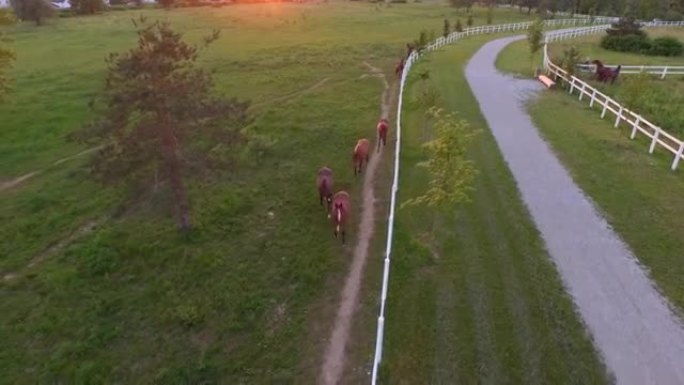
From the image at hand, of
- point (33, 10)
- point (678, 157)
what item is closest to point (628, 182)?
point (678, 157)

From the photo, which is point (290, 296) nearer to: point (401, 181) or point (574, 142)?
point (401, 181)

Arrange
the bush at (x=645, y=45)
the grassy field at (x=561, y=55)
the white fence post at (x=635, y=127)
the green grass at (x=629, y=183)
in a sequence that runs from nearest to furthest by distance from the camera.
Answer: the green grass at (x=629, y=183) → the white fence post at (x=635, y=127) → the grassy field at (x=561, y=55) → the bush at (x=645, y=45)

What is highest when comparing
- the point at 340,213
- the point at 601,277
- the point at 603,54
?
the point at 603,54

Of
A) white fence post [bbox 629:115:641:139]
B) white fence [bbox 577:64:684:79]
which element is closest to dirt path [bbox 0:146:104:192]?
white fence post [bbox 629:115:641:139]

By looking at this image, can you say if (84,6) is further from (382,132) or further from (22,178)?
(382,132)

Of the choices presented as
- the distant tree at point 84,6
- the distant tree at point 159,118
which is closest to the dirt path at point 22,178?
the distant tree at point 159,118

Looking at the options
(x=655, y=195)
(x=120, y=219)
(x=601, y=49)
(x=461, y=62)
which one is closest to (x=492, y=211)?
(x=655, y=195)

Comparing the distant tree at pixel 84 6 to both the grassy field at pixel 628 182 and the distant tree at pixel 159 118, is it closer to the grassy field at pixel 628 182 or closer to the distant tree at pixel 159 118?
the grassy field at pixel 628 182
